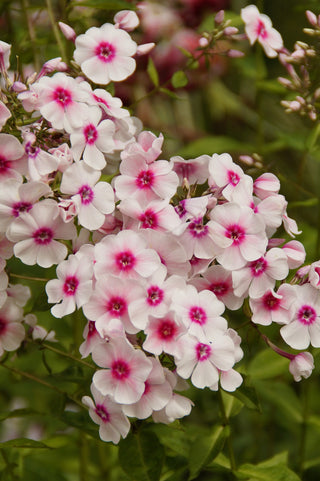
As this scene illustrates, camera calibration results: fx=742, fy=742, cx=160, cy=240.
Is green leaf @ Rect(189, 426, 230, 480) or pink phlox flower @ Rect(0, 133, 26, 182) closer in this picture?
pink phlox flower @ Rect(0, 133, 26, 182)

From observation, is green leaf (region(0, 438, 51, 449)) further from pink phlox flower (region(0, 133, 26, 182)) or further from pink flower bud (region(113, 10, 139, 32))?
pink flower bud (region(113, 10, 139, 32))

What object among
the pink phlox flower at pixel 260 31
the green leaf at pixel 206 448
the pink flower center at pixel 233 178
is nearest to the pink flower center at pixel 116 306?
the pink flower center at pixel 233 178

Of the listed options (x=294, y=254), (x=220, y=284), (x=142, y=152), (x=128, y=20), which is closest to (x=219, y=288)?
(x=220, y=284)

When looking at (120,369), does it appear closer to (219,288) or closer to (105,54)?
(219,288)

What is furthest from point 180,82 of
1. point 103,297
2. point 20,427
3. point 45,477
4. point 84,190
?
point 20,427

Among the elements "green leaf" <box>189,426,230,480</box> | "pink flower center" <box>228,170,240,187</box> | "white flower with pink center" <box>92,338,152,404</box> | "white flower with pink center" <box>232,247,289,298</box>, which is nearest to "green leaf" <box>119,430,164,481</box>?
"green leaf" <box>189,426,230,480</box>

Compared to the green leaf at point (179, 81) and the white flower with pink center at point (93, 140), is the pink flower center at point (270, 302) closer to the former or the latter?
the white flower with pink center at point (93, 140)

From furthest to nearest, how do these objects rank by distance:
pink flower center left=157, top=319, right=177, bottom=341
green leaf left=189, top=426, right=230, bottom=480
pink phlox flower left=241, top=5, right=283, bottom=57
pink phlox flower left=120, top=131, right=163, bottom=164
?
pink phlox flower left=241, top=5, right=283, bottom=57, green leaf left=189, top=426, right=230, bottom=480, pink phlox flower left=120, top=131, right=163, bottom=164, pink flower center left=157, top=319, right=177, bottom=341
